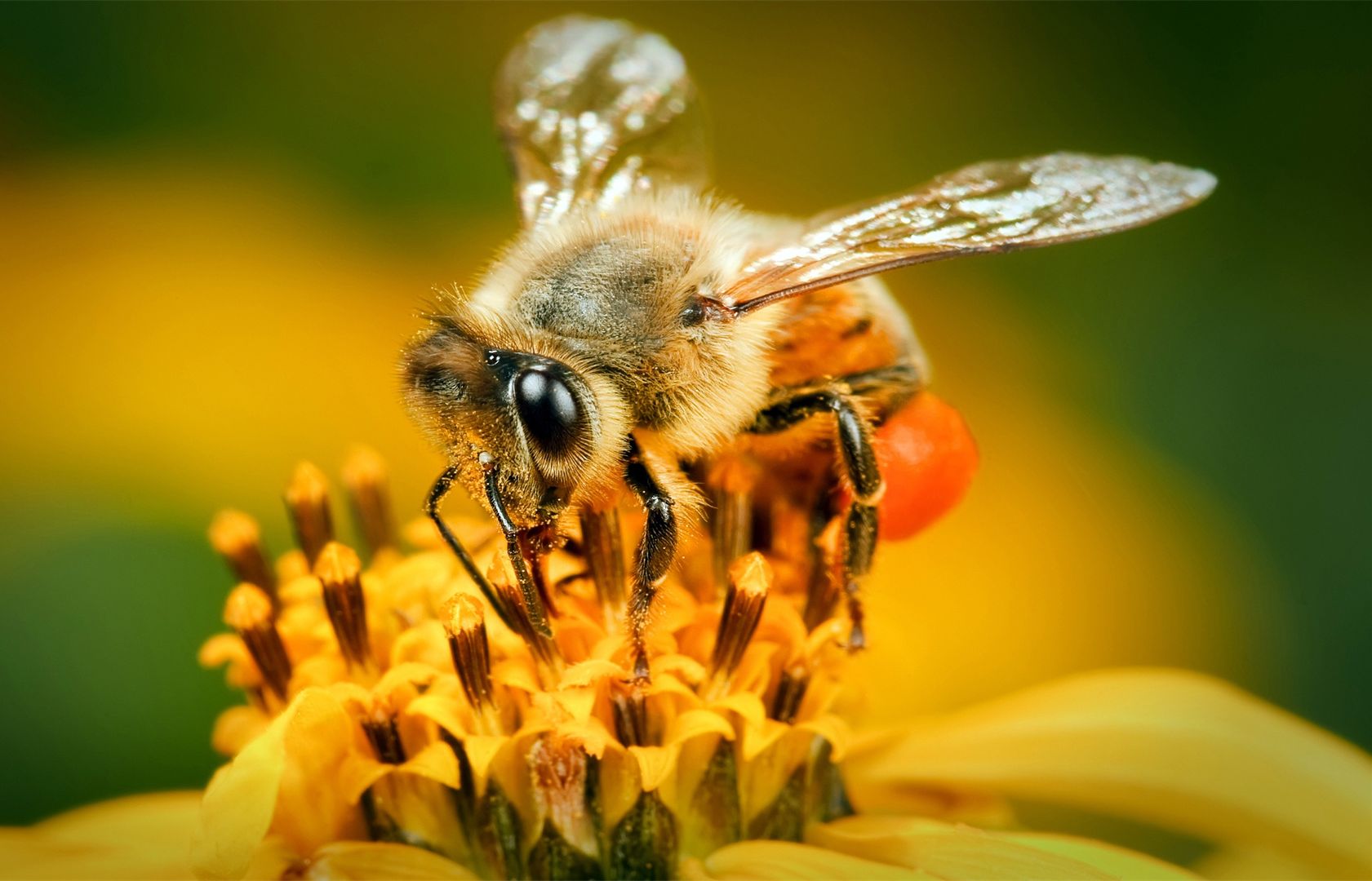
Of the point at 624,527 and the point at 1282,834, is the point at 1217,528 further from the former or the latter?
the point at 624,527

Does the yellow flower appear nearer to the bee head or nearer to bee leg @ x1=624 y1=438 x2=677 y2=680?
bee leg @ x1=624 y1=438 x2=677 y2=680

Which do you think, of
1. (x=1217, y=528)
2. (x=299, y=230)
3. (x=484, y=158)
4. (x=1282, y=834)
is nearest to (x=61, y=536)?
(x=299, y=230)

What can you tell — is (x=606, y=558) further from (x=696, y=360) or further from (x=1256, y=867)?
(x=1256, y=867)

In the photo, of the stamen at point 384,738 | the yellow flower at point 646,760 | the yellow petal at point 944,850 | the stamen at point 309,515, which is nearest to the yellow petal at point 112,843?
the yellow flower at point 646,760

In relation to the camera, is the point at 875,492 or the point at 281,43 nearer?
the point at 875,492

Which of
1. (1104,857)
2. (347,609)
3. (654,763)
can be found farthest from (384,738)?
(1104,857)

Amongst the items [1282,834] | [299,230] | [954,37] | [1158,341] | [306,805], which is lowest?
[1282,834]

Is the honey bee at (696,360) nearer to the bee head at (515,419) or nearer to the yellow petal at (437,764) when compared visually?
the bee head at (515,419)
